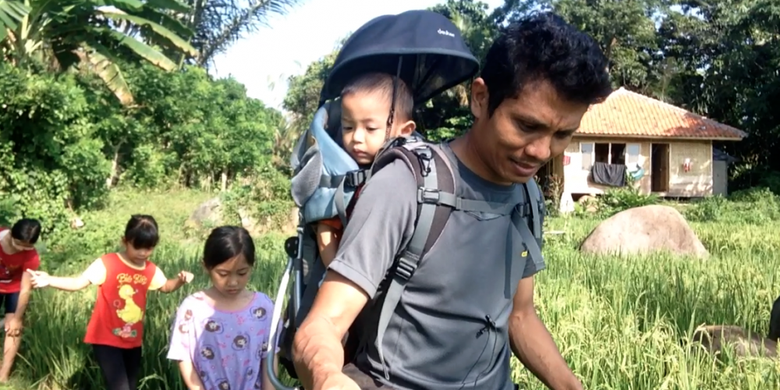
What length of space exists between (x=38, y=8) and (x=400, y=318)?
412 inches

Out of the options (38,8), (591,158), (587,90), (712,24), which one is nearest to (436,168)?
(587,90)

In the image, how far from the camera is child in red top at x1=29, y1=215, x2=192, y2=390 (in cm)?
364

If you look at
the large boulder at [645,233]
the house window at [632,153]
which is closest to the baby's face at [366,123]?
the large boulder at [645,233]

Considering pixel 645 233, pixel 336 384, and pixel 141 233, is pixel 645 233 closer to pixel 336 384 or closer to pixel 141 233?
pixel 141 233

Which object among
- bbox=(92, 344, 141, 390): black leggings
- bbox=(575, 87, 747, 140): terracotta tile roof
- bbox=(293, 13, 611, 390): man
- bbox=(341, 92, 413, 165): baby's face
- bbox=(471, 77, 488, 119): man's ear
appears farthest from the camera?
bbox=(575, 87, 747, 140): terracotta tile roof

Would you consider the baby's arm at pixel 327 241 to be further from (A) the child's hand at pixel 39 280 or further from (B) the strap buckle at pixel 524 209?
(A) the child's hand at pixel 39 280

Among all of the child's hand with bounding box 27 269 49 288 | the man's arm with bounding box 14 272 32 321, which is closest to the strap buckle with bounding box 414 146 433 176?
the child's hand with bounding box 27 269 49 288

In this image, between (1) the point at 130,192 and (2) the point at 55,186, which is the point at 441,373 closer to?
(2) the point at 55,186

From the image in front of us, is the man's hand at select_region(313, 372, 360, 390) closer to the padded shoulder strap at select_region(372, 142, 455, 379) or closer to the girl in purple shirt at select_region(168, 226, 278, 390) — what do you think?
the padded shoulder strap at select_region(372, 142, 455, 379)

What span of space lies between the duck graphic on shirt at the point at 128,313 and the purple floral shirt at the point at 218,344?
80cm

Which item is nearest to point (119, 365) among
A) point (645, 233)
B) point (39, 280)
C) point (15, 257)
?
point (39, 280)

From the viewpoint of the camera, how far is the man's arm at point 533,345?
174cm

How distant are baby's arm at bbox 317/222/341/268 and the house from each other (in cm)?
→ 1963

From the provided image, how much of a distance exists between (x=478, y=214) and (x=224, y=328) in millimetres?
1894
